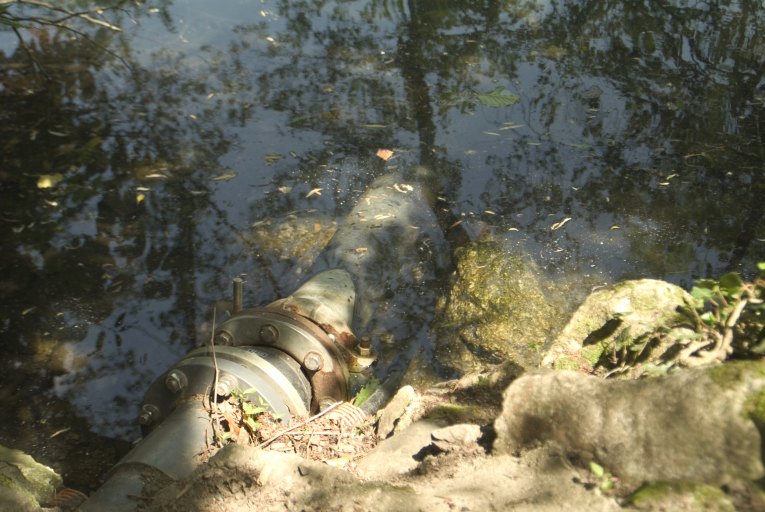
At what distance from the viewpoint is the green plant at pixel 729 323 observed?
80.3 inches

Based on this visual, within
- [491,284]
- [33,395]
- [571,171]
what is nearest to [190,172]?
[33,395]

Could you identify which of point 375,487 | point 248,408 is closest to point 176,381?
point 248,408

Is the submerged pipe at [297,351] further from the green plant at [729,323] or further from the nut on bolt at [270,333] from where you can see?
the green plant at [729,323]

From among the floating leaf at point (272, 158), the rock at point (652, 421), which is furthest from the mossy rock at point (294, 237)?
the rock at point (652, 421)

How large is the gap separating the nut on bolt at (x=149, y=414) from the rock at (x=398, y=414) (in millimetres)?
876

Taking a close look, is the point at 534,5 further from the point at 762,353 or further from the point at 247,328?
the point at 762,353

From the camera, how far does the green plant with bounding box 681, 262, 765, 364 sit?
2.04 m

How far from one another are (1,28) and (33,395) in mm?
4927

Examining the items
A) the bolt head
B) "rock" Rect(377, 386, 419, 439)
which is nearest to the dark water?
the bolt head

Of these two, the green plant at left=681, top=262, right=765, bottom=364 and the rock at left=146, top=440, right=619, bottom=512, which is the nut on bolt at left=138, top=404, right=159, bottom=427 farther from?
the green plant at left=681, top=262, right=765, bottom=364

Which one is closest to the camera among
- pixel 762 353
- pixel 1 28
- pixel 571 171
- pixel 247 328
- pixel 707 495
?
pixel 707 495

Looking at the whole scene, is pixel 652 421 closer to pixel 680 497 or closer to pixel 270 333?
pixel 680 497

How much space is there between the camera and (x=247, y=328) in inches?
125

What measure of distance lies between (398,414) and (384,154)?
3.22 meters
